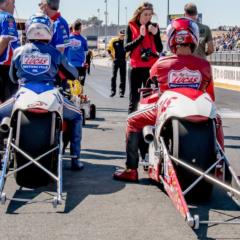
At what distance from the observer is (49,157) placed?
6.26 meters

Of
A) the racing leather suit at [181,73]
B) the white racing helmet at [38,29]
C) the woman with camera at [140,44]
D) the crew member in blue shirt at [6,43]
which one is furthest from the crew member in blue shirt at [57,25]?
the racing leather suit at [181,73]

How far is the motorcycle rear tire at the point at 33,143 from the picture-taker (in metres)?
6.20

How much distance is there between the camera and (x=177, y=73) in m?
6.26

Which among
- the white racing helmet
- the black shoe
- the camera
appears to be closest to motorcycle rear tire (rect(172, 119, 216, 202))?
the white racing helmet

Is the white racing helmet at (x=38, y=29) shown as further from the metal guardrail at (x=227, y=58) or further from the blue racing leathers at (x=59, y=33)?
the metal guardrail at (x=227, y=58)

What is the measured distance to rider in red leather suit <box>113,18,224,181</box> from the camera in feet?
20.5

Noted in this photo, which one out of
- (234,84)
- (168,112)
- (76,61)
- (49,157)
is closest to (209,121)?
(168,112)

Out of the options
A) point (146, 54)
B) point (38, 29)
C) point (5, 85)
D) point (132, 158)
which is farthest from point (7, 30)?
point (146, 54)

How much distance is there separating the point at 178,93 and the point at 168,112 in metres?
0.25

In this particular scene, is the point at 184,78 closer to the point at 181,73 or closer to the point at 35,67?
the point at 181,73

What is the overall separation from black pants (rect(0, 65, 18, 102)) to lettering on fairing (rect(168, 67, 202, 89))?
240cm

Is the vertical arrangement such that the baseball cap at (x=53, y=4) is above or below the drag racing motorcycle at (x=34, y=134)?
above

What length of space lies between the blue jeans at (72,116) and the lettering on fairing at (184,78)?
1274 millimetres

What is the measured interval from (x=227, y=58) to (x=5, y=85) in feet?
93.7
